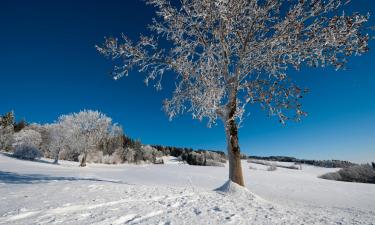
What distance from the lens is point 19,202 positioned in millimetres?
7039

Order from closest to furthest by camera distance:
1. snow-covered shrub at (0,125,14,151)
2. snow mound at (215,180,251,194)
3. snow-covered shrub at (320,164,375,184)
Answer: snow mound at (215,180,251,194)
snow-covered shrub at (320,164,375,184)
snow-covered shrub at (0,125,14,151)

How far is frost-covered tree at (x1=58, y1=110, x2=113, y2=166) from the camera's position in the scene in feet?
142

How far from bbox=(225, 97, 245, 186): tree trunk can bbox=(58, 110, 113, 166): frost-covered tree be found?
36.1m

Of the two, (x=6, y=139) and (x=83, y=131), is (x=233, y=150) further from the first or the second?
(x=6, y=139)

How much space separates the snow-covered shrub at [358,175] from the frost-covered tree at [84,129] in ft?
112

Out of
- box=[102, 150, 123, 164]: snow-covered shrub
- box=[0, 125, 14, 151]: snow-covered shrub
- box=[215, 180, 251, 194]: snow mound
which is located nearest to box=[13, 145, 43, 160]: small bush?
box=[102, 150, 123, 164]: snow-covered shrub

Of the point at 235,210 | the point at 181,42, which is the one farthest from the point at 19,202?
the point at 181,42

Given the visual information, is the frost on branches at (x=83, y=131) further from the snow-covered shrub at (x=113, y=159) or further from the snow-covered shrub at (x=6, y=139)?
the snow-covered shrub at (x=6, y=139)

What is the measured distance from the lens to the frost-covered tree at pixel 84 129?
142ft

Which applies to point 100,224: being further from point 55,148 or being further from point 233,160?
point 55,148

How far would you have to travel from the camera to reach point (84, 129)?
44.1 m

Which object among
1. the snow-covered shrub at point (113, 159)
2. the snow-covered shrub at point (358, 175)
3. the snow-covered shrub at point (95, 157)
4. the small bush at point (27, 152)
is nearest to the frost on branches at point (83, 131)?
the small bush at point (27, 152)

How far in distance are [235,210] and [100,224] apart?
3489 millimetres

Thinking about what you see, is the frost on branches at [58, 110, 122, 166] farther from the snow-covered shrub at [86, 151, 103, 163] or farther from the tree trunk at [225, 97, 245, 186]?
the tree trunk at [225, 97, 245, 186]
